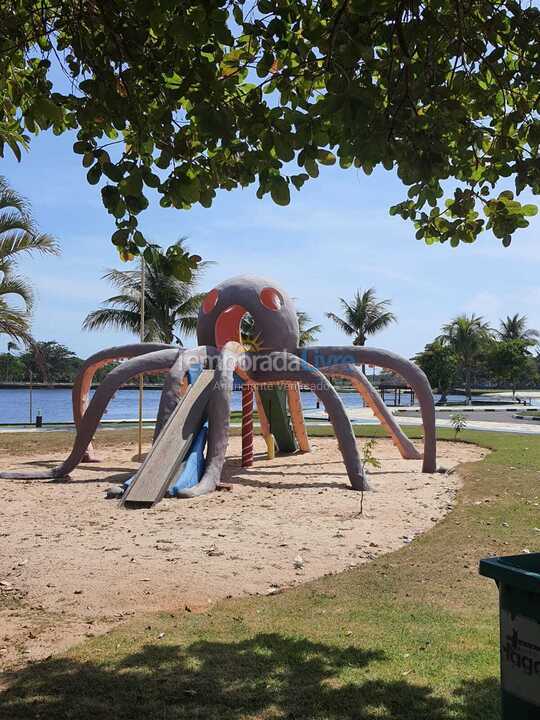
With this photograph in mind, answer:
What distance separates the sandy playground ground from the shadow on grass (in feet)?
2.31

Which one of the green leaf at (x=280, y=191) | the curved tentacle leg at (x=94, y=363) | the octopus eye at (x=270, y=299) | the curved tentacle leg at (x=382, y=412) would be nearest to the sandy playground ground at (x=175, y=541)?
the curved tentacle leg at (x=382, y=412)

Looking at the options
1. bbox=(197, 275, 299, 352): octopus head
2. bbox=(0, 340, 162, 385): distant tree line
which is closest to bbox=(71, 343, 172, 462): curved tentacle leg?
bbox=(197, 275, 299, 352): octopus head

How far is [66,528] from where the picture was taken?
8656 millimetres

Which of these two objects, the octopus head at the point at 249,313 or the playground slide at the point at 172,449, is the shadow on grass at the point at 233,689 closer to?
the playground slide at the point at 172,449

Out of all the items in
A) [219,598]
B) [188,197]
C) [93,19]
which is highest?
[93,19]

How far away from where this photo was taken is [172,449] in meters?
11.1

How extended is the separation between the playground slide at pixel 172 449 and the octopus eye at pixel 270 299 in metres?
2.27

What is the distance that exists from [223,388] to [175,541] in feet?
14.4

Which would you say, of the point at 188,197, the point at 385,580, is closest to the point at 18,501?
the point at 385,580

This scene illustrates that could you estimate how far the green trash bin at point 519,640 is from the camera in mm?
2822

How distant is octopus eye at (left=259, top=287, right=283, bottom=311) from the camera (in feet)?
46.4

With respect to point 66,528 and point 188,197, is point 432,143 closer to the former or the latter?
point 188,197

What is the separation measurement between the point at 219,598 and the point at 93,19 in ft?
16.0

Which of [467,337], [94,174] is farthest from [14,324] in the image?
[467,337]
